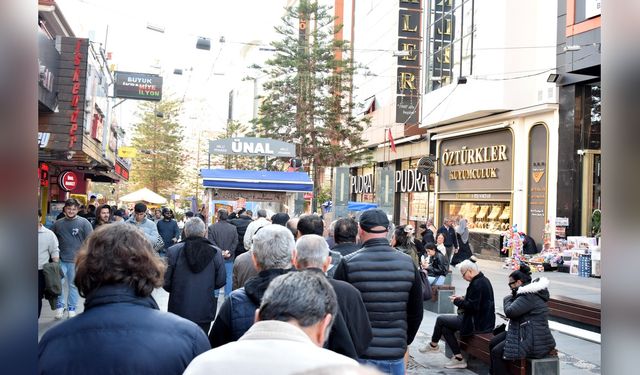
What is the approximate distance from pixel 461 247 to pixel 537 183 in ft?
20.6

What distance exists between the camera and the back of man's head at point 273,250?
13.1ft

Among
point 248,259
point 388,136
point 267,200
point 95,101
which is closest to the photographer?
point 248,259

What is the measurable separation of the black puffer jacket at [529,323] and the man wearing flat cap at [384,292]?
2.08m

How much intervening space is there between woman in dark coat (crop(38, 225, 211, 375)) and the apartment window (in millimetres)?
27412

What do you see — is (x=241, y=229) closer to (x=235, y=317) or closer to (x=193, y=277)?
(x=193, y=277)

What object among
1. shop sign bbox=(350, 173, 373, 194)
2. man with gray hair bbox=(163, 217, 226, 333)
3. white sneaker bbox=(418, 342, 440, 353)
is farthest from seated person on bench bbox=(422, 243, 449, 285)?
shop sign bbox=(350, 173, 373, 194)

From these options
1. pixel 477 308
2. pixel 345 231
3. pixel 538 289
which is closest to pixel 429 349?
pixel 477 308

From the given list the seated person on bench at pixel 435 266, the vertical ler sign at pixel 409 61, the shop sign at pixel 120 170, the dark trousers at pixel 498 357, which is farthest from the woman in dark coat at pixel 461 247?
the shop sign at pixel 120 170

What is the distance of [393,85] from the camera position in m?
38.7

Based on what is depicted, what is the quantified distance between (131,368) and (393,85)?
1469 inches

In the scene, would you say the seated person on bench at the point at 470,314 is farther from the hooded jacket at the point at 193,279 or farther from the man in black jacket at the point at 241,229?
the man in black jacket at the point at 241,229

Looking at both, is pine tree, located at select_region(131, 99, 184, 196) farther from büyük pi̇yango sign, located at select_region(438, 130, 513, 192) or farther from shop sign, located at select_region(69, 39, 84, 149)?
shop sign, located at select_region(69, 39, 84, 149)
